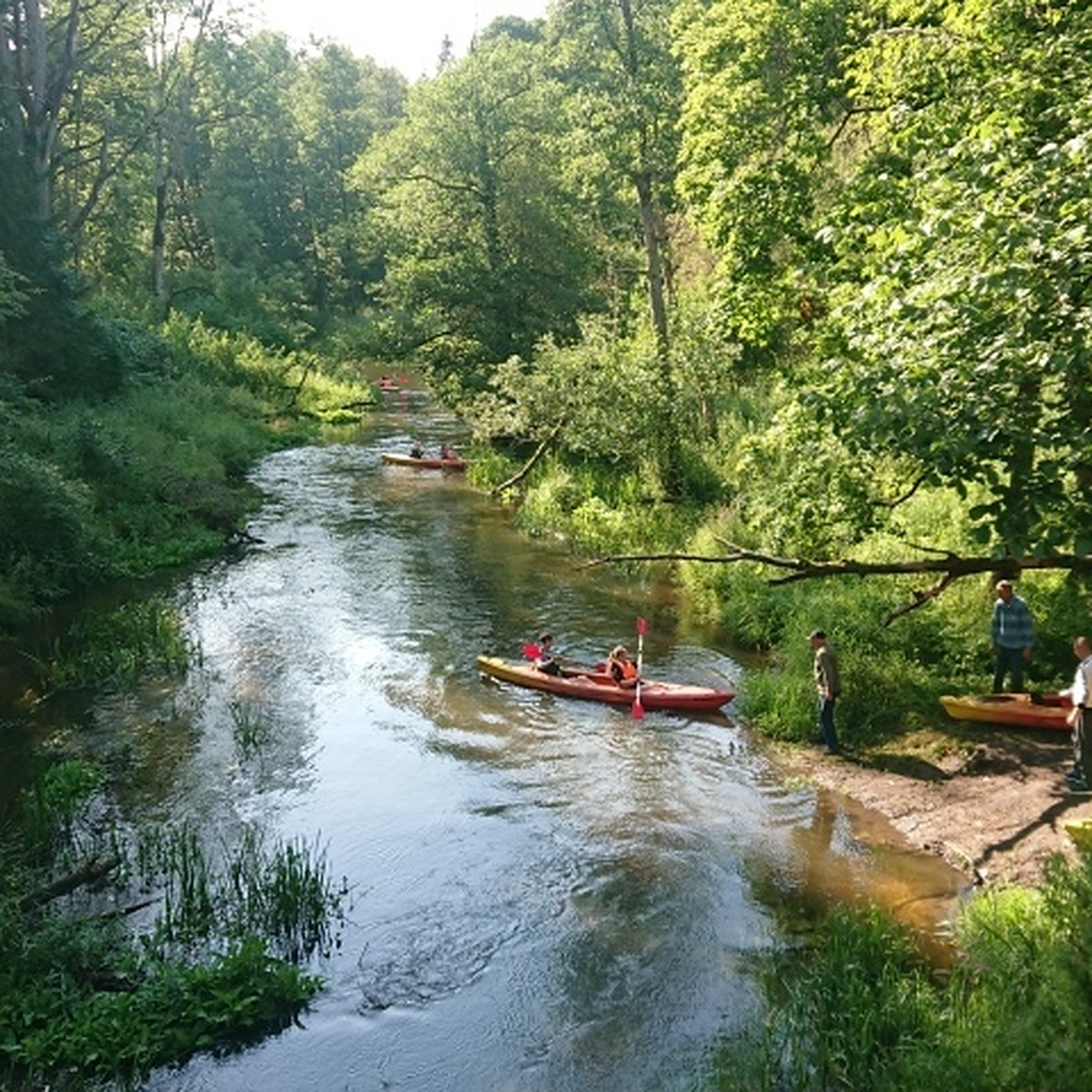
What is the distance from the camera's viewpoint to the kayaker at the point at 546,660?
14633 millimetres

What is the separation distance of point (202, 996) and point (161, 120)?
3762 cm

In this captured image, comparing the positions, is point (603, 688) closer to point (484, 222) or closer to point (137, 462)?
point (137, 462)

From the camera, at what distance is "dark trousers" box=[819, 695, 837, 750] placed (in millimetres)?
11984

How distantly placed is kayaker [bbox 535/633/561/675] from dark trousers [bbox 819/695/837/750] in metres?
3.90

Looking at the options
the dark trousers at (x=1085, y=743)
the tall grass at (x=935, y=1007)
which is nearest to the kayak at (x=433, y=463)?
the dark trousers at (x=1085, y=743)

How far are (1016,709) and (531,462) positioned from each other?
15.4 metres

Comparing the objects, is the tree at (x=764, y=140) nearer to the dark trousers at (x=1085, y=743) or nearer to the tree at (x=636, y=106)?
the tree at (x=636, y=106)

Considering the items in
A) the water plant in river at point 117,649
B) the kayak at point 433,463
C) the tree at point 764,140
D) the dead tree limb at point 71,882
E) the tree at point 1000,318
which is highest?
the tree at point 764,140

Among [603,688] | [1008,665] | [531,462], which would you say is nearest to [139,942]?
[603,688]

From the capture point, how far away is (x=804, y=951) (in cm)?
841

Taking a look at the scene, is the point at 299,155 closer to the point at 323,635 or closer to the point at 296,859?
the point at 323,635

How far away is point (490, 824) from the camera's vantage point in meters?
10.9

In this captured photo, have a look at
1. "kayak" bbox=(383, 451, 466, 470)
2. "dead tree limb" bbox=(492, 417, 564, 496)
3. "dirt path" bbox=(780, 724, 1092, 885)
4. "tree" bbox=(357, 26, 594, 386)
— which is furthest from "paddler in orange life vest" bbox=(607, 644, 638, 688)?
"tree" bbox=(357, 26, 594, 386)

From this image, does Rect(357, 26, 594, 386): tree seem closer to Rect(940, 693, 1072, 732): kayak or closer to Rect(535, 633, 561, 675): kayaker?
Rect(535, 633, 561, 675): kayaker
